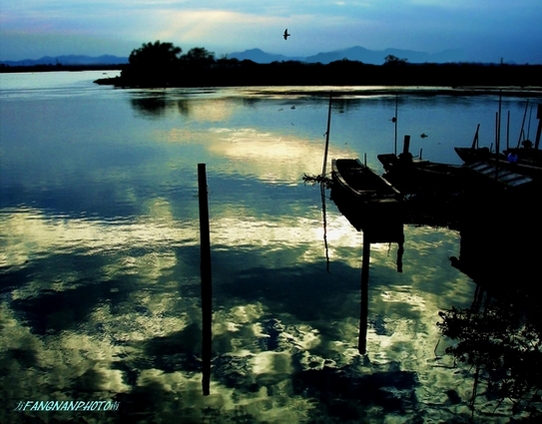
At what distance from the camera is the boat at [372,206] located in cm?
1858

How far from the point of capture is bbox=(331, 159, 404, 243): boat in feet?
61.0

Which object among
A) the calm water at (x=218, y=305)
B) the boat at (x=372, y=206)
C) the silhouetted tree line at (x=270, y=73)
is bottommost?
the calm water at (x=218, y=305)

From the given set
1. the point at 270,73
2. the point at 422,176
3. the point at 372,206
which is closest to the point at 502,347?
the point at 372,206

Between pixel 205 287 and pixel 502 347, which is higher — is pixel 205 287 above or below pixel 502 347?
above

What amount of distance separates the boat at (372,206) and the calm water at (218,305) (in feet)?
1.97

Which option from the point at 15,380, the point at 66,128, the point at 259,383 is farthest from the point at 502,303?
the point at 66,128

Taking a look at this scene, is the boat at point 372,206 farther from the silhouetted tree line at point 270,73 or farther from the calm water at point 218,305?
the silhouetted tree line at point 270,73

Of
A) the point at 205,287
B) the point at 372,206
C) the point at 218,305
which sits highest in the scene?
the point at 372,206

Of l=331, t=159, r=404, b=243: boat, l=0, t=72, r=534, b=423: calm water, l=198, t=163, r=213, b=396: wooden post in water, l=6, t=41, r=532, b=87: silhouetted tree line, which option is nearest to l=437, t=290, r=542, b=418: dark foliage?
l=0, t=72, r=534, b=423: calm water

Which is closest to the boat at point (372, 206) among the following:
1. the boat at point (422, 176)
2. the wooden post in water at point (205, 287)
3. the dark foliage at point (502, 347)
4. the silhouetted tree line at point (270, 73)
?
the boat at point (422, 176)

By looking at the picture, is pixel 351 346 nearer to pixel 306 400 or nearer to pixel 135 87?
pixel 306 400

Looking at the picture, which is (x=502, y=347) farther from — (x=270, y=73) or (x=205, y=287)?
(x=270, y=73)

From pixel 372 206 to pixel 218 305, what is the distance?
789cm

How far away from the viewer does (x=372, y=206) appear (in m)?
18.6
